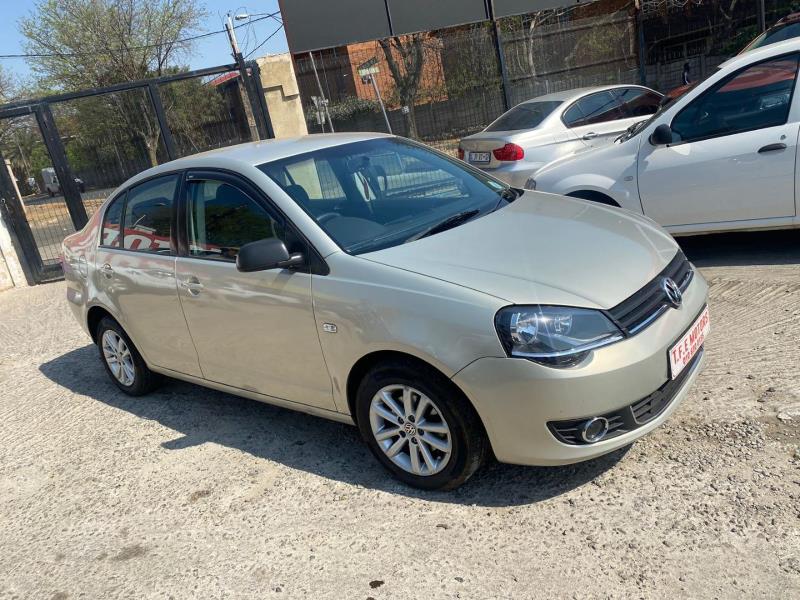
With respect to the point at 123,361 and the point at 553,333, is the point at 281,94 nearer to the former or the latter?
the point at 123,361

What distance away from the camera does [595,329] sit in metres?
2.84

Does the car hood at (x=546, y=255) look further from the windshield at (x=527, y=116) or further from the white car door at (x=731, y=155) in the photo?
the windshield at (x=527, y=116)

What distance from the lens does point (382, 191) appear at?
13.1 ft

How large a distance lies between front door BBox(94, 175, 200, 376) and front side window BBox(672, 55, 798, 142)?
4010mm

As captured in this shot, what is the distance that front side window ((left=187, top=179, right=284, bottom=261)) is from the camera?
374 cm

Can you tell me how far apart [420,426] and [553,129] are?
611 cm

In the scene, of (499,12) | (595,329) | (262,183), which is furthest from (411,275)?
(499,12)

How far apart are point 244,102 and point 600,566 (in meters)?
9.77

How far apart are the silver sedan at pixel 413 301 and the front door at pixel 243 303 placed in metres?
0.01

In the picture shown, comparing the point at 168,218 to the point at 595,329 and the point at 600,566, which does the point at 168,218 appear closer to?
the point at 595,329

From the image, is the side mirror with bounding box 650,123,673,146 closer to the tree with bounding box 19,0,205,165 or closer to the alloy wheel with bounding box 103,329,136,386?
the alloy wheel with bounding box 103,329,136,386

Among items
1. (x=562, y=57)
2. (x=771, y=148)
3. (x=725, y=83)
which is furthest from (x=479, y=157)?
(x=562, y=57)

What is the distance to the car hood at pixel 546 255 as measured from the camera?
293 cm

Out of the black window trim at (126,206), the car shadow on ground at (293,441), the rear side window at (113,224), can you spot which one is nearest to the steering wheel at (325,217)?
the black window trim at (126,206)
